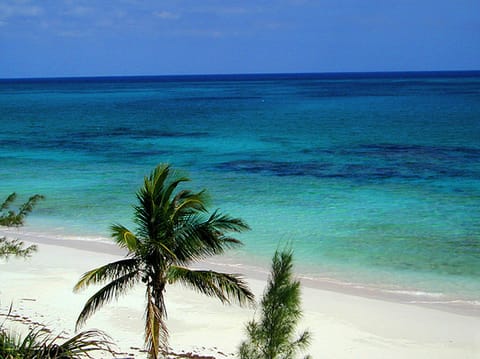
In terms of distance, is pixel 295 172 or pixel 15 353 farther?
pixel 295 172

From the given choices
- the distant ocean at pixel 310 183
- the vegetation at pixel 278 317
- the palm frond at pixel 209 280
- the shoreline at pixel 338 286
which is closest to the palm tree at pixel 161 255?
the palm frond at pixel 209 280

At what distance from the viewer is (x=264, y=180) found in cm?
3588

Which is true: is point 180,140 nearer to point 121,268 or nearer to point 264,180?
point 264,180

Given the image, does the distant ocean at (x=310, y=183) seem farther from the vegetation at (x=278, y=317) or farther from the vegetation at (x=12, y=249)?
the vegetation at (x=278, y=317)

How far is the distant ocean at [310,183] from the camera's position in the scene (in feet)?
72.4

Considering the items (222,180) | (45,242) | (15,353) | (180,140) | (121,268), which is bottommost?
(15,353)

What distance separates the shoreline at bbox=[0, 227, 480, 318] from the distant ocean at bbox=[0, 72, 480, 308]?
0.15 m

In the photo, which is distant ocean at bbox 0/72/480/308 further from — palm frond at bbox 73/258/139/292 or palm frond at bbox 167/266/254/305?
palm frond at bbox 73/258/139/292

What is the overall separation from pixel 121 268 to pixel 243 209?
18.6m

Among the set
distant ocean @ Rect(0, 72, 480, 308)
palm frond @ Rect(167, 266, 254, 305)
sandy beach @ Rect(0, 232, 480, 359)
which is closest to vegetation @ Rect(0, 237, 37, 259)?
sandy beach @ Rect(0, 232, 480, 359)

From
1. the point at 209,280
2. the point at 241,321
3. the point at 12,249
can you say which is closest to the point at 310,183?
the point at 241,321

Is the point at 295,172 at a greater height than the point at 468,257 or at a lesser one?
greater

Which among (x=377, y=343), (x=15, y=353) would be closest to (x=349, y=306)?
(x=377, y=343)

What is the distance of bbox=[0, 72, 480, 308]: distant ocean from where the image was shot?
72.4ft
